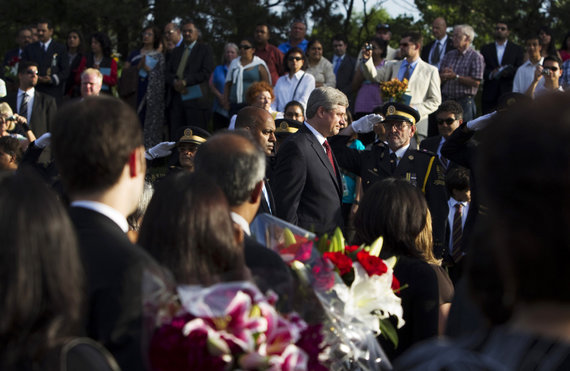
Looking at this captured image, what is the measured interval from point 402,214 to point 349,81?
27.0ft

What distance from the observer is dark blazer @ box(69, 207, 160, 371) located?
6.72 feet

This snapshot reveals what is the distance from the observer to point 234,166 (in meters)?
3.07

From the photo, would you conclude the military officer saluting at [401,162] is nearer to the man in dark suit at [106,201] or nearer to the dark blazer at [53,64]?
the man in dark suit at [106,201]

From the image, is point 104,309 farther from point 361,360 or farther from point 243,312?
point 361,360

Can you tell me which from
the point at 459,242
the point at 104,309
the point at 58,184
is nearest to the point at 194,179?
the point at 104,309

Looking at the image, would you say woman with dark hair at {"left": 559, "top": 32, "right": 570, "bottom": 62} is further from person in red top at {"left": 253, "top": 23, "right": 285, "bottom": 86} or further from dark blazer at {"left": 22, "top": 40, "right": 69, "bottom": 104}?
dark blazer at {"left": 22, "top": 40, "right": 69, "bottom": 104}

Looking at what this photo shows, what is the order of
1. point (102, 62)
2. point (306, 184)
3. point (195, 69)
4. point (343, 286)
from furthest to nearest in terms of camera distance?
point (102, 62) → point (195, 69) → point (306, 184) → point (343, 286)

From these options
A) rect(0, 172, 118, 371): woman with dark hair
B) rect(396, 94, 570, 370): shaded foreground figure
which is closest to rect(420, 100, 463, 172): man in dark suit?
rect(0, 172, 118, 371): woman with dark hair

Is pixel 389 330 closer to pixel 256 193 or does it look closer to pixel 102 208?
pixel 256 193

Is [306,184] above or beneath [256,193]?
beneath

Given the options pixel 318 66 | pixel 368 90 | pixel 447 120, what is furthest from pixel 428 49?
pixel 447 120

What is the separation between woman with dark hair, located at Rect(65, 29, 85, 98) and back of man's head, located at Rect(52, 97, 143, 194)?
10892 millimetres

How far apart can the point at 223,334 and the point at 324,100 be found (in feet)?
16.1

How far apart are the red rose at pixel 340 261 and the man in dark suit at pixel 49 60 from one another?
10159 millimetres
